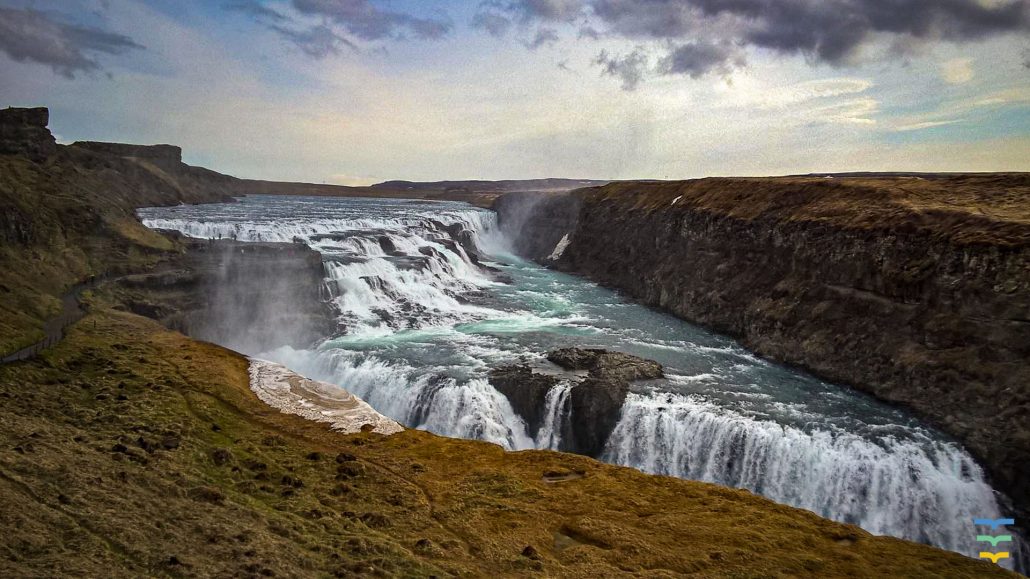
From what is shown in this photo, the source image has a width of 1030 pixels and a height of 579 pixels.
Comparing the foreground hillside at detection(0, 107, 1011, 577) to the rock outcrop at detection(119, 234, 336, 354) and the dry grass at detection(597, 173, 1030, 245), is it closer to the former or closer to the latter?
the rock outcrop at detection(119, 234, 336, 354)

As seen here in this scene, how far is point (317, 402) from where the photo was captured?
22.7 m

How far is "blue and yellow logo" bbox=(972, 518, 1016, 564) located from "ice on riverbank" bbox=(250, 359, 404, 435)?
19.3 meters

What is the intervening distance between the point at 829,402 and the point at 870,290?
7.30 meters

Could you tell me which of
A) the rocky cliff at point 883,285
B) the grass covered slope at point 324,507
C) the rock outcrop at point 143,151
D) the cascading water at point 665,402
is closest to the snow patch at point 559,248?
the rocky cliff at point 883,285

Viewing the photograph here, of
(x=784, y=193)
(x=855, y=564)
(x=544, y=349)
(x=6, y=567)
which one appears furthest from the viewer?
(x=784, y=193)

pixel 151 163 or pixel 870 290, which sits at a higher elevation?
pixel 151 163

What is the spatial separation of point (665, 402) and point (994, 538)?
36.1ft

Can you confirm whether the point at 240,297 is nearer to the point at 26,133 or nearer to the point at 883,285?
the point at 26,133

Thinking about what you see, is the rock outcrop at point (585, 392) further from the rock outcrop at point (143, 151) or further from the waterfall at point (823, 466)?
the rock outcrop at point (143, 151)

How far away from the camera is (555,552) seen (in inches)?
526

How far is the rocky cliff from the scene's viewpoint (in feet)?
72.8

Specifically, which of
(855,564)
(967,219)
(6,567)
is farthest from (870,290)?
(6,567)

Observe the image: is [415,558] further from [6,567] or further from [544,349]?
[544,349]

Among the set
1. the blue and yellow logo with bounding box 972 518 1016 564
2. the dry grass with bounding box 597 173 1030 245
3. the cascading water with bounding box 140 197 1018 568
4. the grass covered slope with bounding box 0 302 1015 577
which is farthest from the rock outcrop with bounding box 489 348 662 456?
the dry grass with bounding box 597 173 1030 245
